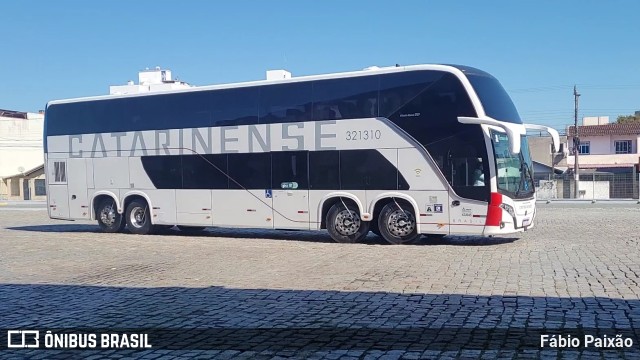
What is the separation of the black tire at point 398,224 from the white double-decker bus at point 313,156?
1.1 inches

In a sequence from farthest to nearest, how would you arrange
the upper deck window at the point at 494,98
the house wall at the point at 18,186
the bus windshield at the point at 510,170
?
the house wall at the point at 18,186 < the upper deck window at the point at 494,98 < the bus windshield at the point at 510,170

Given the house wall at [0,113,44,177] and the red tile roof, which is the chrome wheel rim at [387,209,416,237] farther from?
the house wall at [0,113,44,177]

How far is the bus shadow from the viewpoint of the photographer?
54.3 ft

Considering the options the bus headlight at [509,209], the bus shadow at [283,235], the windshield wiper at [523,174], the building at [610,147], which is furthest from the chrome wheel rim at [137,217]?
the building at [610,147]

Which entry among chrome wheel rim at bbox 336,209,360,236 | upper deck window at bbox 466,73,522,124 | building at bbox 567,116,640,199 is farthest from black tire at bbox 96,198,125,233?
building at bbox 567,116,640,199

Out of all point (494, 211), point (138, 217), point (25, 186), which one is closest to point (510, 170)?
point (494, 211)

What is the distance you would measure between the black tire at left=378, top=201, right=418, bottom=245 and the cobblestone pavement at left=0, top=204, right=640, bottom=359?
Answer: 43 centimetres

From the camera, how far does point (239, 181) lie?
59.4 ft

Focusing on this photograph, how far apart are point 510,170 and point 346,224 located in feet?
13.8

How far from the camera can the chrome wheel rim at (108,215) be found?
20.8 metres

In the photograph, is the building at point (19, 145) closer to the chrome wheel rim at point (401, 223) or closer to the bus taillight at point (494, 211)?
the chrome wheel rim at point (401, 223)

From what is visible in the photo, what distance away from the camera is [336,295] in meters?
9.12

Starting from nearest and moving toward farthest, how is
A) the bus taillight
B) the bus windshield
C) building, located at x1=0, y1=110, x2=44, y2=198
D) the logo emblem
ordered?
the logo emblem, the bus taillight, the bus windshield, building, located at x1=0, y1=110, x2=44, y2=198

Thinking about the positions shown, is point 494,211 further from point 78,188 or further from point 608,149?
point 608,149
